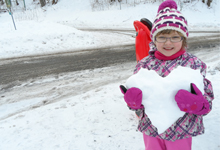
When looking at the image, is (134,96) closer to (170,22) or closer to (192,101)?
(192,101)

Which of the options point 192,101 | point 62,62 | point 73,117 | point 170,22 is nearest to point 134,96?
point 192,101

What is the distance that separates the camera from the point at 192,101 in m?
1.13

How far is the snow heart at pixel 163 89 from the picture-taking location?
48.4 inches

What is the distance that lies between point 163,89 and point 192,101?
211 millimetres

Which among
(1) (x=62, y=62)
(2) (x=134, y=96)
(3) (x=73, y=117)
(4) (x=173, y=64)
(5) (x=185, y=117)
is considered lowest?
(3) (x=73, y=117)

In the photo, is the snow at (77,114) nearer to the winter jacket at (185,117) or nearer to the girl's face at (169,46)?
the winter jacket at (185,117)

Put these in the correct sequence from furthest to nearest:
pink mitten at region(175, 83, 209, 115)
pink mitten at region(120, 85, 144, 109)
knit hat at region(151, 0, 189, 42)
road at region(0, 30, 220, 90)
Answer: road at region(0, 30, 220, 90), knit hat at region(151, 0, 189, 42), pink mitten at region(120, 85, 144, 109), pink mitten at region(175, 83, 209, 115)

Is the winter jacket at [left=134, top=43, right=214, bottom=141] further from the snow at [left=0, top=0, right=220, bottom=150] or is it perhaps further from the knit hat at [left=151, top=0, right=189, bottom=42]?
the snow at [left=0, top=0, right=220, bottom=150]

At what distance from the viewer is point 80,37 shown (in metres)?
8.81

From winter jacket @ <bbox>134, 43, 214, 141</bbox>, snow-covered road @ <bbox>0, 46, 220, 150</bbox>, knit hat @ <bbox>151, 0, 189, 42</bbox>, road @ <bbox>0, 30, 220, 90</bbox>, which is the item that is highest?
knit hat @ <bbox>151, 0, 189, 42</bbox>

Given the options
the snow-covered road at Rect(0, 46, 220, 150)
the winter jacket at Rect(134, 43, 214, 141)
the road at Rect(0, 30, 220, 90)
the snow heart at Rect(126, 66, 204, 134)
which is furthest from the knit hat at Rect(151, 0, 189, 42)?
the road at Rect(0, 30, 220, 90)

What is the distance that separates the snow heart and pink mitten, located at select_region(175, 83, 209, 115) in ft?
0.21

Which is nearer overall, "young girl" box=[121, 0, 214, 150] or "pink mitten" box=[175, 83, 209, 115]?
"pink mitten" box=[175, 83, 209, 115]

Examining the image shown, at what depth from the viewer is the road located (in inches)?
192
